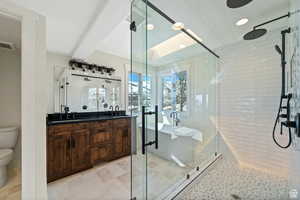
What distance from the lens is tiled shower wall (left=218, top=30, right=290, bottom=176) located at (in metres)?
2.09

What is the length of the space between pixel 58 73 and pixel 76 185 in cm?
200

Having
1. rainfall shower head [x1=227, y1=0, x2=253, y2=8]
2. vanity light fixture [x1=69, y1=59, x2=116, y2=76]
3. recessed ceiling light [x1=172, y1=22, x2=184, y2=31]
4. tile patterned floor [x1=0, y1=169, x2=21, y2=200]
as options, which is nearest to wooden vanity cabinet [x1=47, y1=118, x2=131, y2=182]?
tile patterned floor [x1=0, y1=169, x2=21, y2=200]

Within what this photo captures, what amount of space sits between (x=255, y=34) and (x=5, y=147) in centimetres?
408

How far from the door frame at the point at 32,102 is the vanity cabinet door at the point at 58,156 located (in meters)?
0.81

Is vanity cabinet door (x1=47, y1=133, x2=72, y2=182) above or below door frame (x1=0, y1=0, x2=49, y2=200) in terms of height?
below

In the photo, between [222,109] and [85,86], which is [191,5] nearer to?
[222,109]

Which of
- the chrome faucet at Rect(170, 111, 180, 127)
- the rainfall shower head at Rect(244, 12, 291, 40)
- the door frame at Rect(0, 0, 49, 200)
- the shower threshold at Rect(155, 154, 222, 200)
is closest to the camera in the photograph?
the door frame at Rect(0, 0, 49, 200)

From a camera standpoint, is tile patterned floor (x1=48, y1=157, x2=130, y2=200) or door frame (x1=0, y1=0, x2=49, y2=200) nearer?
door frame (x1=0, y1=0, x2=49, y2=200)

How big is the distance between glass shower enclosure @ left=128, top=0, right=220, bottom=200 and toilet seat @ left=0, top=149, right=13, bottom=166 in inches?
63.6

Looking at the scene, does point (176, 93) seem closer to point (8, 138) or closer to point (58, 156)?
point (58, 156)

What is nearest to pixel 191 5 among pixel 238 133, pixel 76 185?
pixel 238 133

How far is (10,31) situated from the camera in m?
1.65

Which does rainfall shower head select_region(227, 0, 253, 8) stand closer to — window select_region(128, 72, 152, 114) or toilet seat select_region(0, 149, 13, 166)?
window select_region(128, 72, 152, 114)

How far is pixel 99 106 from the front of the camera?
305cm
